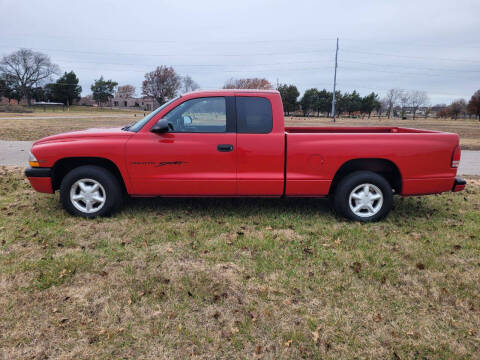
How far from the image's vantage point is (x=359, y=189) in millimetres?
4816

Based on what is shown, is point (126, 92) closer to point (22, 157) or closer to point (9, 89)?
point (9, 89)

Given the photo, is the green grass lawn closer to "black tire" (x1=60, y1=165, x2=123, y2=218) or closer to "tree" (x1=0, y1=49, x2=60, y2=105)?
"black tire" (x1=60, y1=165, x2=123, y2=218)

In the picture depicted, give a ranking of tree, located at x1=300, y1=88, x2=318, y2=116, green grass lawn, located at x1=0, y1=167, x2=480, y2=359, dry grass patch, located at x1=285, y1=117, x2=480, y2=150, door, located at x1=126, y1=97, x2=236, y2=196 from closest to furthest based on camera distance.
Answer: green grass lawn, located at x1=0, y1=167, x2=480, y2=359
door, located at x1=126, y1=97, x2=236, y2=196
dry grass patch, located at x1=285, y1=117, x2=480, y2=150
tree, located at x1=300, y1=88, x2=318, y2=116

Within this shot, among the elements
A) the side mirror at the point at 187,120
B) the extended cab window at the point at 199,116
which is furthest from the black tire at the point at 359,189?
the side mirror at the point at 187,120

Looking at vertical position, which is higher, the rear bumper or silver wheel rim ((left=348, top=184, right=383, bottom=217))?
the rear bumper

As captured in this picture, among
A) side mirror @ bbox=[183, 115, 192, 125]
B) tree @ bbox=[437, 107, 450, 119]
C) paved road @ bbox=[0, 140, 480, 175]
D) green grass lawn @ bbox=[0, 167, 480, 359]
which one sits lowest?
green grass lawn @ bbox=[0, 167, 480, 359]

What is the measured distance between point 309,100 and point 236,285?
254 feet

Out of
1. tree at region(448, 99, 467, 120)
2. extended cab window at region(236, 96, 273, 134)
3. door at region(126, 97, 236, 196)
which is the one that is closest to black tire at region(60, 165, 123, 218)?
door at region(126, 97, 236, 196)

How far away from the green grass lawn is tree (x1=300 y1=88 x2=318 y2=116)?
74.8 metres

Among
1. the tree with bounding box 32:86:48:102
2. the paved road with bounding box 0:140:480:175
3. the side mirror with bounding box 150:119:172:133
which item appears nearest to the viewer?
the side mirror with bounding box 150:119:172:133

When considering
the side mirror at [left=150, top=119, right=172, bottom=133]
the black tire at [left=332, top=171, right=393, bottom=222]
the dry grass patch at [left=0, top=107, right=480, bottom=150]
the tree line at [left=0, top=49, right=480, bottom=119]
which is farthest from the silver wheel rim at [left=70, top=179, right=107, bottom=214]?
the tree line at [left=0, top=49, right=480, bottom=119]

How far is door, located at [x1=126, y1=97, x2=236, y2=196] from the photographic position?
14.9 ft

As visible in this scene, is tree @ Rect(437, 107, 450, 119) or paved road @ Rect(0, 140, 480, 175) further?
tree @ Rect(437, 107, 450, 119)

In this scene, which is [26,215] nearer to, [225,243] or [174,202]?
[174,202]
